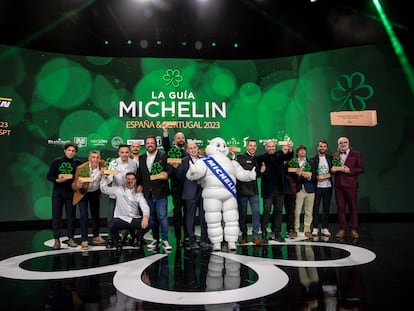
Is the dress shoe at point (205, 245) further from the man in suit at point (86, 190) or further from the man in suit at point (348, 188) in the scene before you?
the man in suit at point (348, 188)

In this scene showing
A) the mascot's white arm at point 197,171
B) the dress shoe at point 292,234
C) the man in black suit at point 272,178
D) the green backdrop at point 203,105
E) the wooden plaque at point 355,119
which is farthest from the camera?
the green backdrop at point 203,105

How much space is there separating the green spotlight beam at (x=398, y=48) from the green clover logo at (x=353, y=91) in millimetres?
805

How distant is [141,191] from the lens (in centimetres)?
456

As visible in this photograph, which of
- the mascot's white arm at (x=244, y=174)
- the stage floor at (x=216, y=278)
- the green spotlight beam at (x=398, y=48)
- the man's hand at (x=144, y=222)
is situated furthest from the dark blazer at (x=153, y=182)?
the green spotlight beam at (x=398, y=48)

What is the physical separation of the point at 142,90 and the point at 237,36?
229 cm

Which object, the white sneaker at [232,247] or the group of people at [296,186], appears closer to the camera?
the white sneaker at [232,247]

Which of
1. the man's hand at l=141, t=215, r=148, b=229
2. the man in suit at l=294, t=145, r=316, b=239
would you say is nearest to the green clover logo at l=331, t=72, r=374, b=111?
the man in suit at l=294, t=145, r=316, b=239

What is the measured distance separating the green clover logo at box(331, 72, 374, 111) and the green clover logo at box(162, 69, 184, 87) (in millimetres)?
3278

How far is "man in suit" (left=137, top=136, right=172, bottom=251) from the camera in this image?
4438mm

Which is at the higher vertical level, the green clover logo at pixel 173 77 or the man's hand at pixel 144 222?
the green clover logo at pixel 173 77

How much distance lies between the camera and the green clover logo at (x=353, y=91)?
23.3 feet

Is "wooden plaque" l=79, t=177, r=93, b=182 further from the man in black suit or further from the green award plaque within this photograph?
the man in black suit

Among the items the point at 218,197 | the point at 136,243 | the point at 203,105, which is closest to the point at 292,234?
the point at 218,197

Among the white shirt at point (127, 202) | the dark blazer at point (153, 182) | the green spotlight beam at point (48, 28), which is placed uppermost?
the green spotlight beam at point (48, 28)
